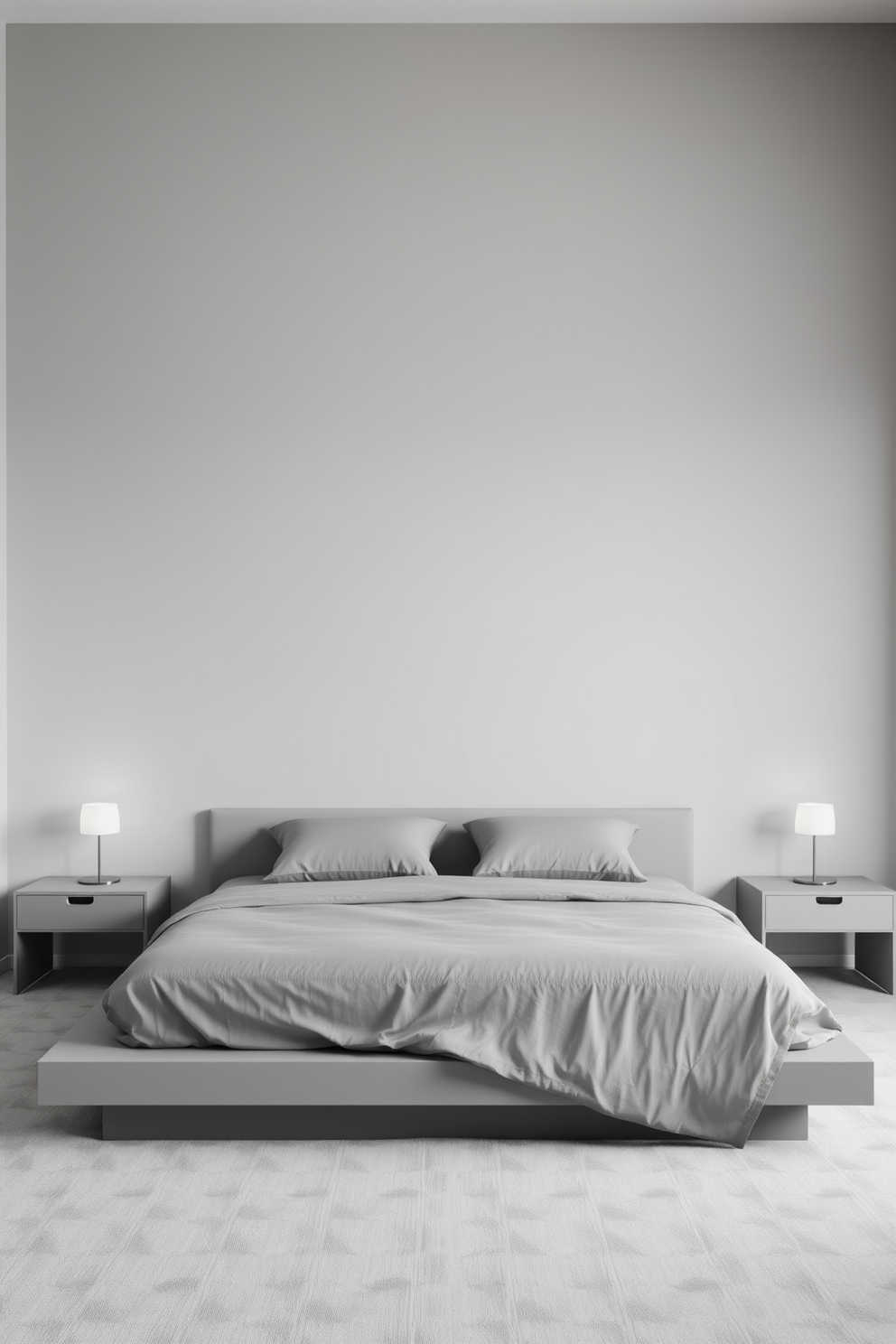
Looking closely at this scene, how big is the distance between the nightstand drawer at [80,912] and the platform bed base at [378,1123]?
1.53 meters

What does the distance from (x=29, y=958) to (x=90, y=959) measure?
350 millimetres

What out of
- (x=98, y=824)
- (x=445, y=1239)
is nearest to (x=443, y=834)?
(x=98, y=824)

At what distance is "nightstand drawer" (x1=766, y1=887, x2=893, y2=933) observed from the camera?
14.5 ft

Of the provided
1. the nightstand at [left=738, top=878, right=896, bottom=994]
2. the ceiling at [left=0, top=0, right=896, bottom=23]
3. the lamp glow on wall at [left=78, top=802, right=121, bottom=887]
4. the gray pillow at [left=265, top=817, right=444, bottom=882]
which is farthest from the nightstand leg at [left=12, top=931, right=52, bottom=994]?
the ceiling at [left=0, top=0, right=896, bottom=23]

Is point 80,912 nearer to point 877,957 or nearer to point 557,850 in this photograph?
point 557,850

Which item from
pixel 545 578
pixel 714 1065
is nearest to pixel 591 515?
pixel 545 578

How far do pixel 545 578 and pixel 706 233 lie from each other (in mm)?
1674

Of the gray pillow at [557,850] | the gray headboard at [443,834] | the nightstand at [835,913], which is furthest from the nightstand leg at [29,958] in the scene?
the nightstand at [835,913]

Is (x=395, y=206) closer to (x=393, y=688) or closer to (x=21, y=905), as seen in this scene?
(x=393, y=688)

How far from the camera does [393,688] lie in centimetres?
486

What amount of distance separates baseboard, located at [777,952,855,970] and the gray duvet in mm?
1840

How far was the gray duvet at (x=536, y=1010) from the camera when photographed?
2.88 metres

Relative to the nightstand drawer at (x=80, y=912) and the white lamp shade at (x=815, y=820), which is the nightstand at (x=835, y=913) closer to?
the white lamp shade at (x=815, y=820)

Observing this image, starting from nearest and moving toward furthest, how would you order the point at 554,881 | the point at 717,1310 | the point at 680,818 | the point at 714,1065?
the point at 717,1310 < the point at 714,1065 < the point at 554,881 < the point at 680,818
